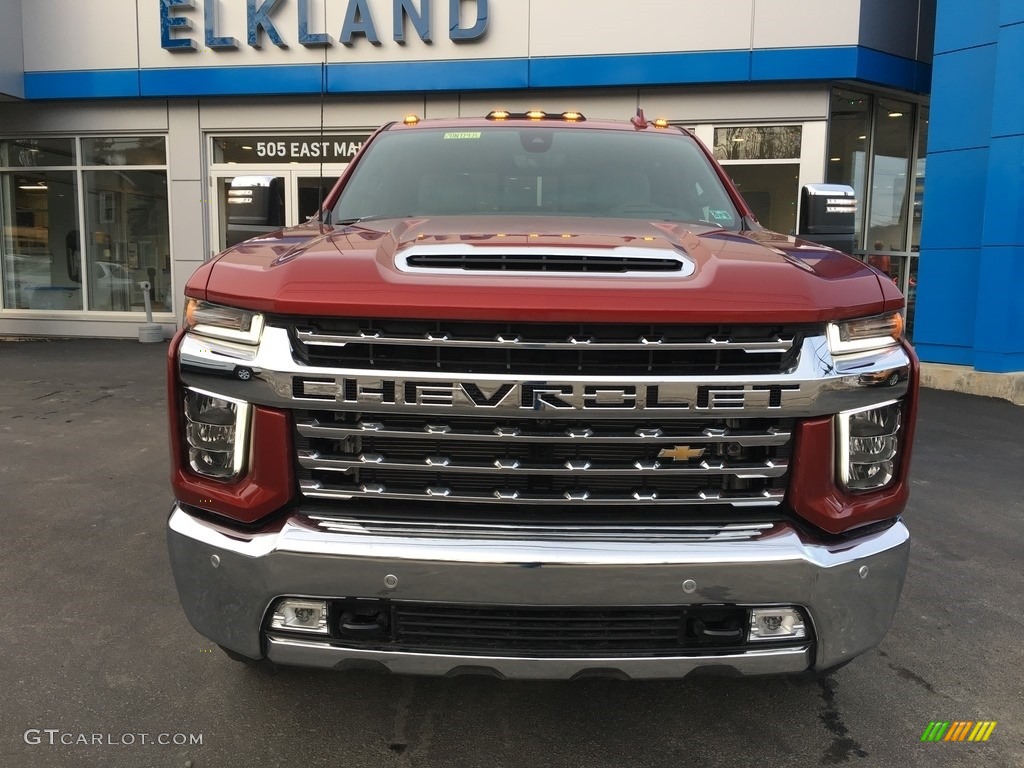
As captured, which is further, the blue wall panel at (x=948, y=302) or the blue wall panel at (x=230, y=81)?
the blue wall panel at (x=230, y=81)

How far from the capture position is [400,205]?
330cm

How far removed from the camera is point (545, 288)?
6.38 ft

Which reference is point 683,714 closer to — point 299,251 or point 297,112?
point 299,251

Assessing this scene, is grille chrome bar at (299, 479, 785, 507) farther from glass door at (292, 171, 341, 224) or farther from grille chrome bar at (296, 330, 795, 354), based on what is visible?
glass door at (292, 171, 341, 224)

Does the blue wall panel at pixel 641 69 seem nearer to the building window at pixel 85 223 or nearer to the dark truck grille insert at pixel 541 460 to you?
the building window at pixel 85 223

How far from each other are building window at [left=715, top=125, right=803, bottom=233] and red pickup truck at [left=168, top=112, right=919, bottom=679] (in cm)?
926

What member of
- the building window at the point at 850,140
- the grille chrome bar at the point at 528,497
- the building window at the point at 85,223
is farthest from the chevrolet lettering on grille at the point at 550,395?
the building window at the point at 85,223

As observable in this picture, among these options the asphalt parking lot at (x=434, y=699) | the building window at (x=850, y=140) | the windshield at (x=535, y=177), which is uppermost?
the building window at (x=850, y=140)

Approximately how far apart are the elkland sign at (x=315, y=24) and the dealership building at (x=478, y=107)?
3 centimetres

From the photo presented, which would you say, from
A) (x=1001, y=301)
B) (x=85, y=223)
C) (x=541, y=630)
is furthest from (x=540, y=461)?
(x=85, y=223)

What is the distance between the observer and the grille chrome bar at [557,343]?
192 centimetres

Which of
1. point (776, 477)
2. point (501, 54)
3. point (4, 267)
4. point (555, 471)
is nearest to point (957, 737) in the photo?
point (776, 477)

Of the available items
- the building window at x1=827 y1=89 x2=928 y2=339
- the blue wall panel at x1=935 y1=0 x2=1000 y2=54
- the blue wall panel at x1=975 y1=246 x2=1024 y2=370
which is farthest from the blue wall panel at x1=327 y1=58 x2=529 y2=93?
the blue wall panel at x1=975 y1=246 x2=1024 y2=370

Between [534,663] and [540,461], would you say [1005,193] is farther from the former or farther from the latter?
[534,663]
